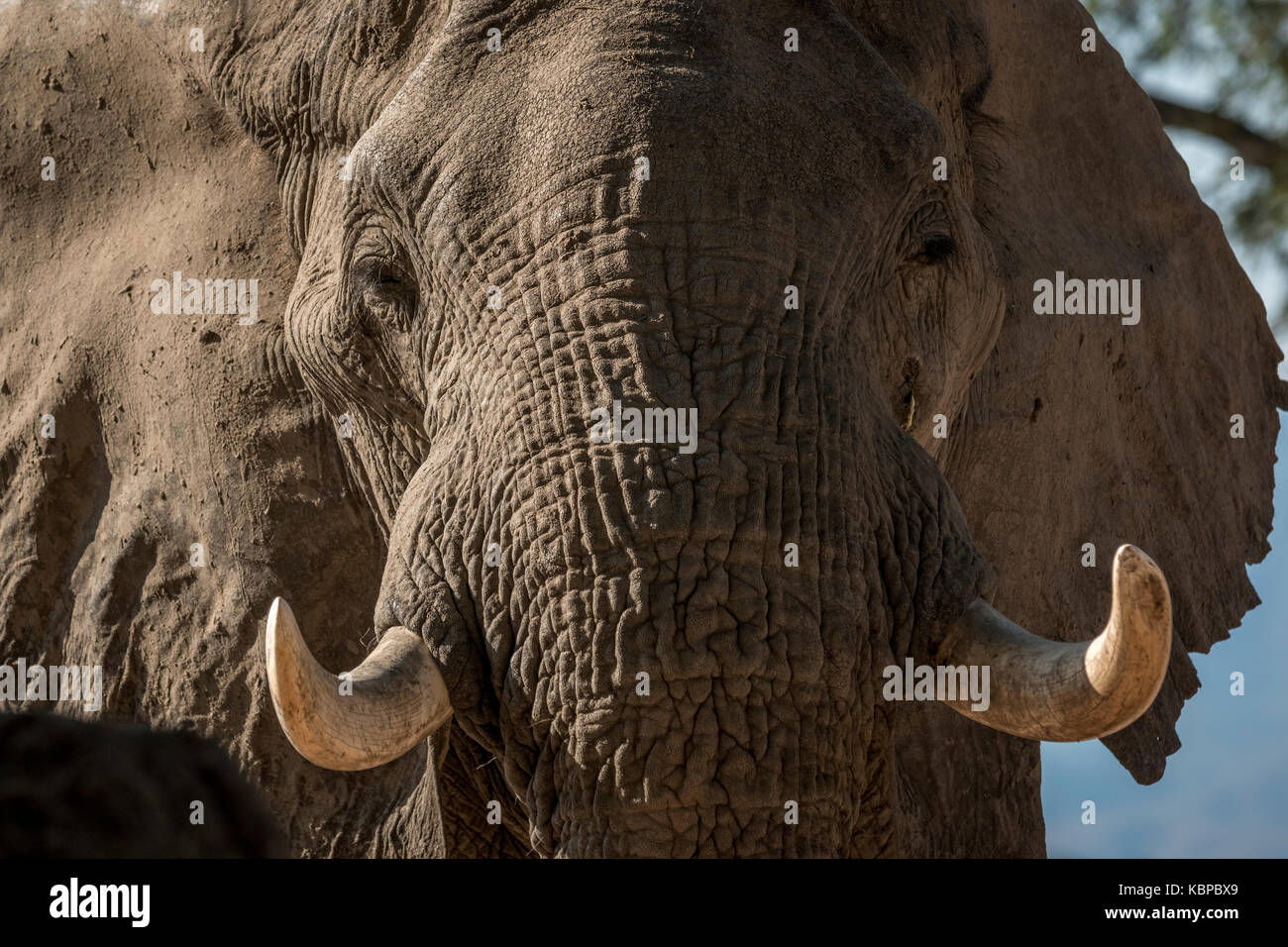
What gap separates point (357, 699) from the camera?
286cm

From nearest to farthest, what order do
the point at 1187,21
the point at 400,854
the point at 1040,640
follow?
the point at 1040,640 < the point at 400,854 < the point at 1187,21

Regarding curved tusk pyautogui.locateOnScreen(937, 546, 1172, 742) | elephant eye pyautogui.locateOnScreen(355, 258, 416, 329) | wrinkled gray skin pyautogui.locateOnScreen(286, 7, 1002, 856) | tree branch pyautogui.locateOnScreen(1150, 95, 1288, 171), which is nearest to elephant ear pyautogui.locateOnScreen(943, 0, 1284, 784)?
tree branch pyautogui.locateOnScreen(1150, 95, 1288, 171)

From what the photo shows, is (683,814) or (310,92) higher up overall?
(310,92)

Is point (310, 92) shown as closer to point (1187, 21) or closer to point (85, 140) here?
point (85, 140)

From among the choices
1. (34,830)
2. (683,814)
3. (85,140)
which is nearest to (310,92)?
(85,140)

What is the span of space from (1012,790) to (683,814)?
142 centimetres

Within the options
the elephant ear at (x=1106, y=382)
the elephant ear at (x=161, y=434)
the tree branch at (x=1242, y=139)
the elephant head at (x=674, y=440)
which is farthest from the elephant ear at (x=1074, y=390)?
the elephant ear at (x=161, y=434)

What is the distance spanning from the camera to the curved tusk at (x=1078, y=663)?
269 cm

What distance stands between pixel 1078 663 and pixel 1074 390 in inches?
59.7

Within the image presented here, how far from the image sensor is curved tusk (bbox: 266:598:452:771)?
2.73 meters

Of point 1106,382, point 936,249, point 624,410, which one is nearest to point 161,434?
point 624,410

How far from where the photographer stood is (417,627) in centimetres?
311

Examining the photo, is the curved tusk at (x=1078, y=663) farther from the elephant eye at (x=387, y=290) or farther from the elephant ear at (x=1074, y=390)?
the elephant eye at (x=387, y=290)
